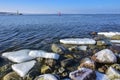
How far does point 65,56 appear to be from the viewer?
462 inches

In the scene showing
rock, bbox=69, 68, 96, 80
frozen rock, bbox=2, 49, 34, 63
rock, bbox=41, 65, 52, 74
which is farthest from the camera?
frozen rock, bbox=2, 49, 34, 63

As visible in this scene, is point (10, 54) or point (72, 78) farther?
point (10, 54)

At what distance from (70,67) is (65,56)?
1.73 metres

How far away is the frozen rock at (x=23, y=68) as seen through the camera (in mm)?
9047

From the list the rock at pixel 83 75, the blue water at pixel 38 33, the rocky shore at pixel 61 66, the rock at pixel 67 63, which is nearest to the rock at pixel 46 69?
the rocky shore at pixel 61 66

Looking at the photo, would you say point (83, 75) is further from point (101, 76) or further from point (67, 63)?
point (67, 63)

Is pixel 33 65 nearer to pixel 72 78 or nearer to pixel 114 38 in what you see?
pixel 72 78

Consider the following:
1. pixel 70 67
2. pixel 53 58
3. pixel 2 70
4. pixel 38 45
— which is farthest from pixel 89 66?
pixel 38 45

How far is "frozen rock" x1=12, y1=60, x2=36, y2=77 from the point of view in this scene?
9.05 metres

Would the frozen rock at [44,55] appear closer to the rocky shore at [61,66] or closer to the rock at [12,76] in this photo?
the rocky shore at [61,66]

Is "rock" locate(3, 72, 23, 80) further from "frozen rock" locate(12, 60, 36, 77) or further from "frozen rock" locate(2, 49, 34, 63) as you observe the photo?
"frozen rock" locate(2, 49, 34, 63)

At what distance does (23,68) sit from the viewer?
9375 mm

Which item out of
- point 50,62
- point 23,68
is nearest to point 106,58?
point 50,62

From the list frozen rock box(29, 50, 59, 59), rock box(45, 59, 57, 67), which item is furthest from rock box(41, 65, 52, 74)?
frozen rock box(29, 50, 59, 59)
